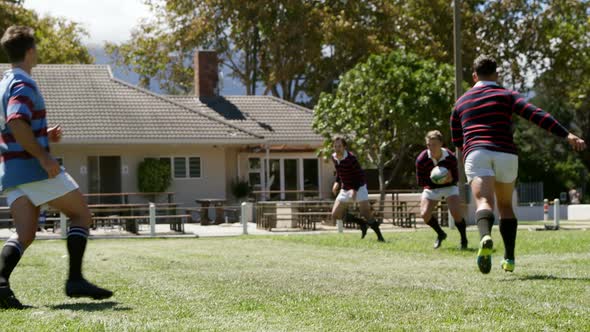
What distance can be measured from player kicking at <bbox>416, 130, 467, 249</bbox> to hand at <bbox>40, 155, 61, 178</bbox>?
759 cm

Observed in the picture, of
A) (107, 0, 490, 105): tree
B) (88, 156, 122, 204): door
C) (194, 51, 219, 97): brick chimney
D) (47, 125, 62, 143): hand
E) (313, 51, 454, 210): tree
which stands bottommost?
(47, 125, 62, 143): hand

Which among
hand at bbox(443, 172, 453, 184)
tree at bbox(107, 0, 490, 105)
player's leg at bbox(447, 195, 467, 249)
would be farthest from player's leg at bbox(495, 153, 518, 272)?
tree at bbox(107, 0, 490, 105)

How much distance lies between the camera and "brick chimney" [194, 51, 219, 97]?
41.2 meters

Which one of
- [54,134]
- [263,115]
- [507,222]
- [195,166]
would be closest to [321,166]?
[263,115]

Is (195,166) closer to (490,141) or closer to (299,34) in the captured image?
(299,34)

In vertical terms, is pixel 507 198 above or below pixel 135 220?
above

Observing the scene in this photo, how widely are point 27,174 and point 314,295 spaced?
218 centimetres

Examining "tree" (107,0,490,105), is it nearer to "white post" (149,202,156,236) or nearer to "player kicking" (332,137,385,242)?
"white post" (149,202,156,236)

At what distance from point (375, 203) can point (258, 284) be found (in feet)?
70.3

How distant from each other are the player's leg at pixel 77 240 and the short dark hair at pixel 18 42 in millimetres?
1028

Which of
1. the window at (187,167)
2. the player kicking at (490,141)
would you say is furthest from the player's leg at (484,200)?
the window at (187,167)

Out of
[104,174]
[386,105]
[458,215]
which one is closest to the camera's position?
[458,215]

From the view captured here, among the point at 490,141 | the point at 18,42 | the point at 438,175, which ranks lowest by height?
the point at 438,175

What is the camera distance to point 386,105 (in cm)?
3244
